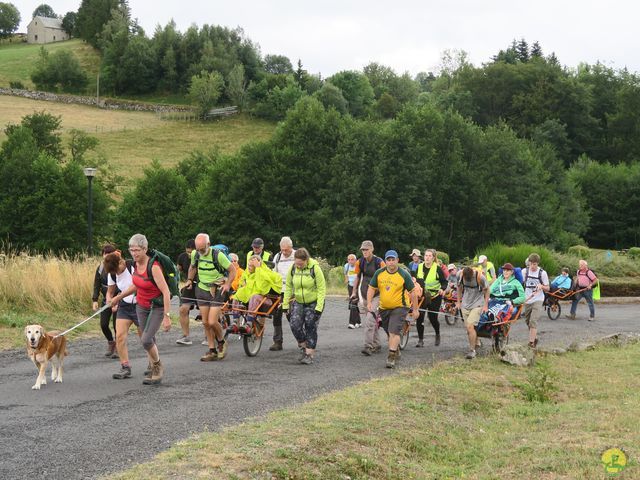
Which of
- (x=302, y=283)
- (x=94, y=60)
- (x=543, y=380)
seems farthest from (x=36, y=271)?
(x=94, y=60)

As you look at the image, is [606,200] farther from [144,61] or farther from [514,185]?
[144,61]

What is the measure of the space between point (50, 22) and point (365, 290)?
488 feet

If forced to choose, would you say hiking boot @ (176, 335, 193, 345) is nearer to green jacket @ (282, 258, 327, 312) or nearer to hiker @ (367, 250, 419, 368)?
green jacket @ (282, 258, 327, 312)

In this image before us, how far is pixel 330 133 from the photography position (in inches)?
2282

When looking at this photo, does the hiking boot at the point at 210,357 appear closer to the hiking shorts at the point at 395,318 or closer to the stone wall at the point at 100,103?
the hiking shorts at the point at 395,318

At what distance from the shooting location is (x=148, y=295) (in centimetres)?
1127

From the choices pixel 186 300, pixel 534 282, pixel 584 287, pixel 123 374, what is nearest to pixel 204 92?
pixel 584 287

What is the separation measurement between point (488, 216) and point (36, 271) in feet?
148

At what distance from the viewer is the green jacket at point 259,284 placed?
14.8m

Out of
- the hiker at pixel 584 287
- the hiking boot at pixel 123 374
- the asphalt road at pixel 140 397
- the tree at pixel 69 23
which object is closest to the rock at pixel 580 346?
the asphalt road at pixel 140 397

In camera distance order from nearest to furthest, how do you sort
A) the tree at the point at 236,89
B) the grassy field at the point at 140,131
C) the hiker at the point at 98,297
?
the hiker at the point at 98,297 → the grassy field at the point at 140,131 → the tree at the point at 236,89

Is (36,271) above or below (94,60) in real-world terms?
below

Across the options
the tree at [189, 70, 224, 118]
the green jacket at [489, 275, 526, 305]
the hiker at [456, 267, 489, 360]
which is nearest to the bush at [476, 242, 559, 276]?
the green jacket at [489, 275, 526, 305]

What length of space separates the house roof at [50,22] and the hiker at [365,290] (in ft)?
482
